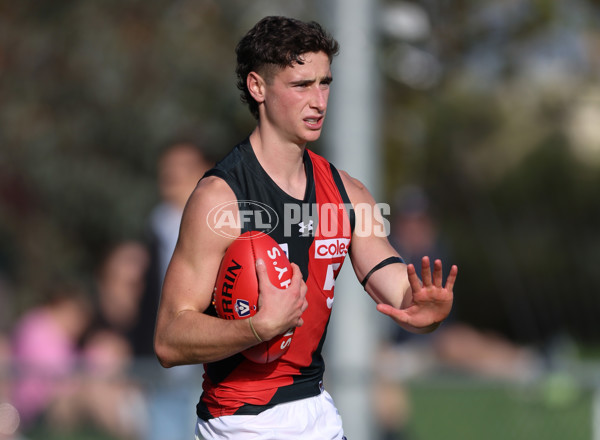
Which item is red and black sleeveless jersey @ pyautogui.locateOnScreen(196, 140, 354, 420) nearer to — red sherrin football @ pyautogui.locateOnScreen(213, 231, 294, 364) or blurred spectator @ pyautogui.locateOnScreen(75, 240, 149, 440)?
red sherrin football @ pyautogui.locateOnScreen(213, 231, 294, 364)

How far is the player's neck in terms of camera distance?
3943mm

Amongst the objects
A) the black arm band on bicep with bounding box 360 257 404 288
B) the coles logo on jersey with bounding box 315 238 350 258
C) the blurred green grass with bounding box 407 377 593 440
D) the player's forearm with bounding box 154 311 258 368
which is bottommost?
the blurred green grass with bounding box 407 377 593 440

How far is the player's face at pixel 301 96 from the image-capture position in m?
3.83

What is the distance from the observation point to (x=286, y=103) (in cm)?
386

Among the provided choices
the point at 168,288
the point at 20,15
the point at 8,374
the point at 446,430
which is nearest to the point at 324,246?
the point at 168,288

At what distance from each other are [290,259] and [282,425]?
0.71 m

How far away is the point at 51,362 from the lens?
28.3ft

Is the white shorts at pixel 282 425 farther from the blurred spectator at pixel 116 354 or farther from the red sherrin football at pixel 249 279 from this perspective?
the blurred spectator at pixel 116 354

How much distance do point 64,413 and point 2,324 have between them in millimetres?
7855

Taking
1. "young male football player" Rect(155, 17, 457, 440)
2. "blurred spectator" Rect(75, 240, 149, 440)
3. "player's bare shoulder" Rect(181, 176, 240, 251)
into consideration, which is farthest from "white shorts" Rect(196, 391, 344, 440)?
"blurred spectator" Rect(75, 240, 149, 440)

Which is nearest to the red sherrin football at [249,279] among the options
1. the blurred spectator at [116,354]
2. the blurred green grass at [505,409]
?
the blurred spectator at [116,354]

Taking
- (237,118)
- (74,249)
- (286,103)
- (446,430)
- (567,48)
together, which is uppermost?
(567,48)

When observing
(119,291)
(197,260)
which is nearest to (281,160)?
(197,260)

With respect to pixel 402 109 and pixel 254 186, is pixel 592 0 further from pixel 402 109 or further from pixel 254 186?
pixel 254 186
